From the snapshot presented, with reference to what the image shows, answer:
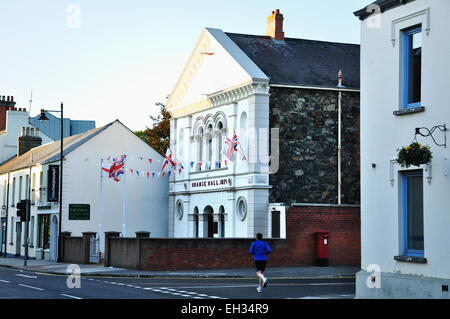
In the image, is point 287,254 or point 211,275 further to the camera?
point 287,254

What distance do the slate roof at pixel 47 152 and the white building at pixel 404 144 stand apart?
29.0 m

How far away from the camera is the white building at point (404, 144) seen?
1683cm

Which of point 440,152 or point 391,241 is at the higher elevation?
point 440,152

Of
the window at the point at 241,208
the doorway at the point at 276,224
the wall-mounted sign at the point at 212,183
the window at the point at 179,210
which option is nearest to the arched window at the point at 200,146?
the wall-mounted sign at the point at 212,183

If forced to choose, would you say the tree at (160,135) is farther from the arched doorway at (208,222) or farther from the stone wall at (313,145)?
the stone wall at (313,145)

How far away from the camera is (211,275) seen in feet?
95.9

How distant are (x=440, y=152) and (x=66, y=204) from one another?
31372 mm

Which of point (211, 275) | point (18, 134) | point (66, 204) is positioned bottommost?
point (211, 275)

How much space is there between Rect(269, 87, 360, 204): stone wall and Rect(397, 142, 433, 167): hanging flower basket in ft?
65.6

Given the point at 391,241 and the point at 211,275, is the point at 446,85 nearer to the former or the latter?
the point at 391,241

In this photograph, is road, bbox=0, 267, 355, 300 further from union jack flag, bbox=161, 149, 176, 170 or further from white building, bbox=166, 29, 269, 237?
union jack flag, bbox=161, 149, 176, 170

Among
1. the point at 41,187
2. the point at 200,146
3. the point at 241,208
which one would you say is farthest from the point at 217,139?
the point at 41,187

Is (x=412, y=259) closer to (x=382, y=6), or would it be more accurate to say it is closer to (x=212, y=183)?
(x=382, y=6)
